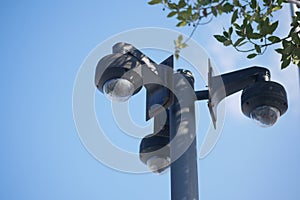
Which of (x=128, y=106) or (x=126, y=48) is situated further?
(x=128, y=106)

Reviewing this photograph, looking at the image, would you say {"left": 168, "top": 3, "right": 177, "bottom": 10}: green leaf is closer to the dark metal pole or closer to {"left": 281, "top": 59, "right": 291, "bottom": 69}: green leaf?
the dark metal pole

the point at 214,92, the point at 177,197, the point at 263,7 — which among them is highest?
the point at 263,7

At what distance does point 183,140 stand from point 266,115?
1.17 ft

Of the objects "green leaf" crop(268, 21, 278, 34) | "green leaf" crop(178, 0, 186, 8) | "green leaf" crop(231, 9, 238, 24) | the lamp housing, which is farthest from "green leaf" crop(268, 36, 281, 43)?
the lamp housing

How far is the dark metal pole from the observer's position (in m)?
1.81

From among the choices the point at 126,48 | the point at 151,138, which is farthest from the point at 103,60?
the point at 151,138

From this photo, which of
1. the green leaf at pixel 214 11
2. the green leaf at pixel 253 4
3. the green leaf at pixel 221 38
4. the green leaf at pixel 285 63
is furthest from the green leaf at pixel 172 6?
the green leaf at pixel 285 63

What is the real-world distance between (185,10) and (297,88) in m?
1.19

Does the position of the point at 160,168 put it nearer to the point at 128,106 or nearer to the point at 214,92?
the point at 128,106

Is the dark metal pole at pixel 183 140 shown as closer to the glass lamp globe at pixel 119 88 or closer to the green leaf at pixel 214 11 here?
the glass lamp globe at pixel 119 88

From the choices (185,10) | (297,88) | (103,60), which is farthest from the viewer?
(297,88)

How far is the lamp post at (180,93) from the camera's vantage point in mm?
1874

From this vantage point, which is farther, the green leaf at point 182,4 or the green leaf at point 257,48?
the green leaf at point 257,48

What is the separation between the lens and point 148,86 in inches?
78.3
